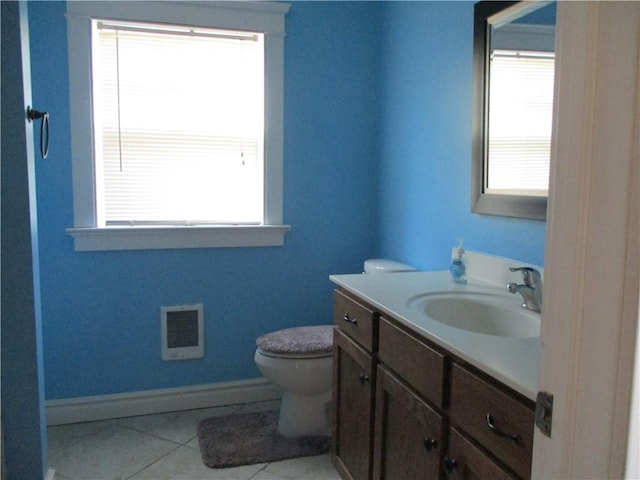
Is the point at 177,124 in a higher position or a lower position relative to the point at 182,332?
higher

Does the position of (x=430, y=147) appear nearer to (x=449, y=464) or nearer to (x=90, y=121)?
(x=449, y=464)

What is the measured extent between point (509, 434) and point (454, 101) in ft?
4.68

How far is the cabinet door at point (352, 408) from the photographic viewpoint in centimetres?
163

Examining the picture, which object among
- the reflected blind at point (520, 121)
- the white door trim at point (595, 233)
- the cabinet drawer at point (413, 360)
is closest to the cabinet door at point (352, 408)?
the cabinet drawer at point (413, 360)

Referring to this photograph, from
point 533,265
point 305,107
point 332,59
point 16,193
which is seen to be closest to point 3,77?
point 16,193

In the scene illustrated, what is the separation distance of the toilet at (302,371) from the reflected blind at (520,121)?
29.6 inches

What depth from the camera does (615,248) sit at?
572 millimetres

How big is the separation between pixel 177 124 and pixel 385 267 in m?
1.25

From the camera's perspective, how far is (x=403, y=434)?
140cm

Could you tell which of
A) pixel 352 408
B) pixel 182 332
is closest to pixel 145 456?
pixel 182 332

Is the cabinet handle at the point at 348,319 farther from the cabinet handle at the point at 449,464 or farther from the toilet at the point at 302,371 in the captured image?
the cabinet handle at the point at 449,464

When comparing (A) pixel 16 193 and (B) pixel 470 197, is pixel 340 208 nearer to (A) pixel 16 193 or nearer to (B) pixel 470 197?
(B) pixel 470 197

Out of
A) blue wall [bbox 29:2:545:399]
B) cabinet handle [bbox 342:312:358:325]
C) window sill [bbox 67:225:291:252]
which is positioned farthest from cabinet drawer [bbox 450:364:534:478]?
window sill [bbox 67:225:291:252]

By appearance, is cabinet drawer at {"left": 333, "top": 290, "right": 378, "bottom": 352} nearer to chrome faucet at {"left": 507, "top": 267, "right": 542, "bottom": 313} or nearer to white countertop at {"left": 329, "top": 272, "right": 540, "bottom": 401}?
white countertop at {"left": 329, "top": 272, "right": 540, "bottom": 401}
